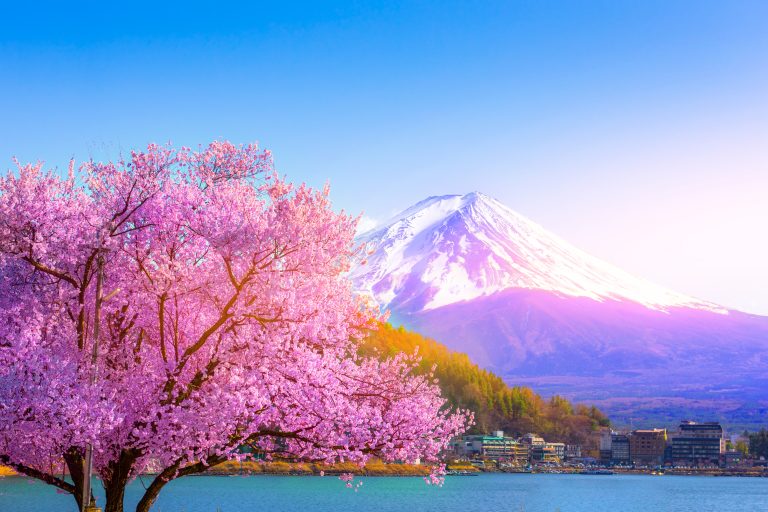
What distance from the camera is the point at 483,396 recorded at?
514 ft

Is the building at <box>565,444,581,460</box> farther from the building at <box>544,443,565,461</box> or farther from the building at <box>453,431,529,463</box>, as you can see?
the building at <box>453,431,529,463</box>

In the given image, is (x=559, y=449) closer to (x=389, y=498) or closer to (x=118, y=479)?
(x=389, y=498)

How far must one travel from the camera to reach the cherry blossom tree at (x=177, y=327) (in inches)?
682

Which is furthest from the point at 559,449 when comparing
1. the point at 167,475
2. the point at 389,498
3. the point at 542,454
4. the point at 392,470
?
the point at 167,475

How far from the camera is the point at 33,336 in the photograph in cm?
1750

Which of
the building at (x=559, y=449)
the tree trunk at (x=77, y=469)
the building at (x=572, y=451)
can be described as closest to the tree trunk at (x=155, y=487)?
the tree trunk at (x=77, y=469)

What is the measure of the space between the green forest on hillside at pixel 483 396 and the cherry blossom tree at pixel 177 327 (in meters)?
98.7

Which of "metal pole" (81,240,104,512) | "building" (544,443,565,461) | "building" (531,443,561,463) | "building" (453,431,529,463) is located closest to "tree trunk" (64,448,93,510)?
"metal pole" (81,240,104,512)

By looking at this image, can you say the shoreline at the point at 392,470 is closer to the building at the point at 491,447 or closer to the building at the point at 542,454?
the building at the point at 542,454

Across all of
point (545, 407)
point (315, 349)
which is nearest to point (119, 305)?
point (315, 349)

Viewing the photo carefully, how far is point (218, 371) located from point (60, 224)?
379 cm

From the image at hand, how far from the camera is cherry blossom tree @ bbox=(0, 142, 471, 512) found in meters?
17.3

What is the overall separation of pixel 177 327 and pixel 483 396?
14097 cm

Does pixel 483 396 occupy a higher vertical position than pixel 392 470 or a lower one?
higher
